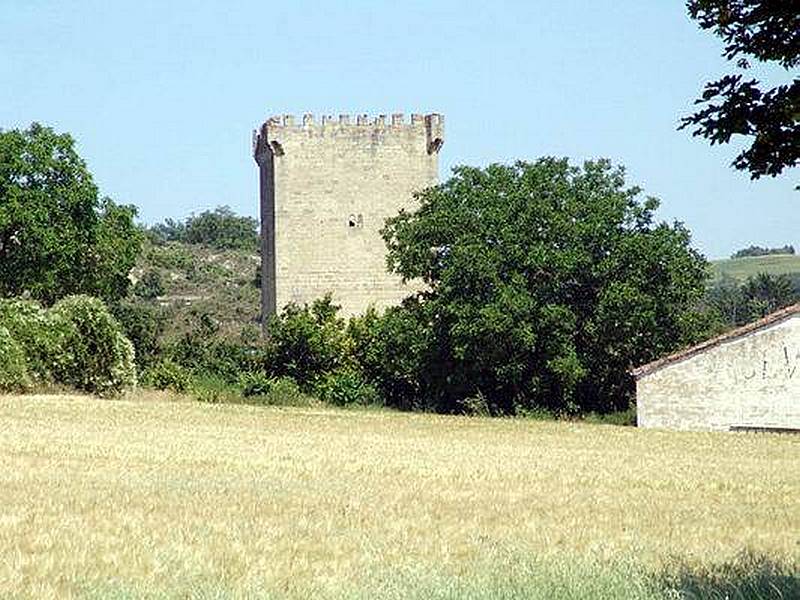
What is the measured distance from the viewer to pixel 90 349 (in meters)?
50.1

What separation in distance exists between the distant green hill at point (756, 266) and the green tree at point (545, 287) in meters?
117

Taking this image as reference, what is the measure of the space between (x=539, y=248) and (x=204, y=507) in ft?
103

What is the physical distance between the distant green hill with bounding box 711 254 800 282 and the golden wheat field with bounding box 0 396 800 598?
139 m

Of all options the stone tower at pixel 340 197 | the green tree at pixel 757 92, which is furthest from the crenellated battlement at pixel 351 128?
the green tree at pixel 757 92

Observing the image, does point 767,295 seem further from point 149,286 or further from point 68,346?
point 68,346

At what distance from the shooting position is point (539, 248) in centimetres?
4875

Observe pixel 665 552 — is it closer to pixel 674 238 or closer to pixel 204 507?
pixel 204 507

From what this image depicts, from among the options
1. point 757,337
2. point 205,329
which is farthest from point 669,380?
point 205,329

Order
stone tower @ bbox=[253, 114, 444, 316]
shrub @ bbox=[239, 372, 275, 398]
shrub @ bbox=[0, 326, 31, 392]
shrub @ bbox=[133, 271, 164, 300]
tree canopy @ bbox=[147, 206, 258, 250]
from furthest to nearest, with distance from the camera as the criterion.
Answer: tree canopy @ bbox=[147, 206, 258, 250] < shrub @ bbox=[133, 271, 164, 300] < stone tower @ bbox=[253, 114, 444, 316] < shrub @ bbox=[239, 372, 275, 398] < shrub @ bbox=[0, 326, 31, 392]

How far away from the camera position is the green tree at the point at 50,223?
56125 mm

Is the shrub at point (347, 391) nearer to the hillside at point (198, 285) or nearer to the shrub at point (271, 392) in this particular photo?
the shrub at point (271, 392)

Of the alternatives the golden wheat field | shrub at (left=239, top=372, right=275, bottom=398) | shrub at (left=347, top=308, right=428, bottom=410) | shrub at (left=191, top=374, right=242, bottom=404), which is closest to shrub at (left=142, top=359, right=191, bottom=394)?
shrub at (left=191, top=374, right=242, bottom=404)

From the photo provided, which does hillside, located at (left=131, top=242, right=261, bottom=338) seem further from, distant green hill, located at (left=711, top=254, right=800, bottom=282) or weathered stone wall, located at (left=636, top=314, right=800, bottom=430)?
distant green hill, located at (left=711, top=254, right=800, bottom=282)

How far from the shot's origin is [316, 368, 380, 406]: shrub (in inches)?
2165
